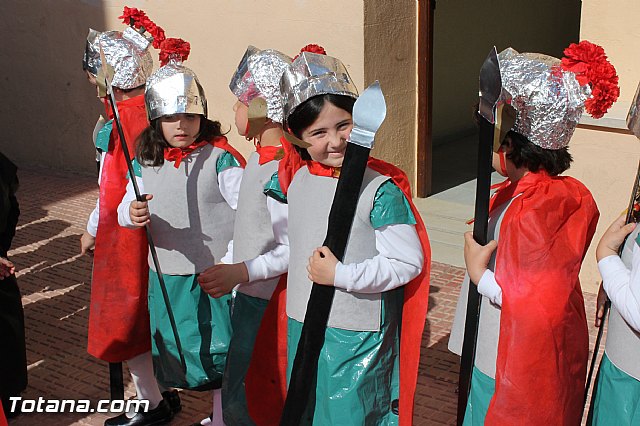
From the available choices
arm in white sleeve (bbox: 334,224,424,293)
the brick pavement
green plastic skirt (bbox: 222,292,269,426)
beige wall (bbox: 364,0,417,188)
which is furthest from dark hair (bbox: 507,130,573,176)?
beige wall (bbox: 364,0,417,188)

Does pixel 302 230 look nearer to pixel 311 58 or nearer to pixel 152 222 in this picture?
pixel 311 58

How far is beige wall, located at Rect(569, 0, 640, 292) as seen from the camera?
523 centimetres

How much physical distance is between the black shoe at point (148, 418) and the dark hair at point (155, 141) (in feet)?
3.95

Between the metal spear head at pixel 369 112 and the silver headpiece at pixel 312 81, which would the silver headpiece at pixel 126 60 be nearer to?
the silver headpiece at pixel 312 81

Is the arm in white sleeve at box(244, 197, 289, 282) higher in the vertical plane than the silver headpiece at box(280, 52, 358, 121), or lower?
lower

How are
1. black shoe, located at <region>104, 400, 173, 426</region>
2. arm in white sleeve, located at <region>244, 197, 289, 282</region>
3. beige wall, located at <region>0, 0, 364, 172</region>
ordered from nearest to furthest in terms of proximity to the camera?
arm in white sleeve, located at <region>244, 197, 289, 282</region> → black shoe, located at <region>104, 400, 173, 426</region> → beige wall, located at <region>0, 0, 364, 172</region>

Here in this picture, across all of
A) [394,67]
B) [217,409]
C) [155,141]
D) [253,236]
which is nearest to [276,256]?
[253,236]

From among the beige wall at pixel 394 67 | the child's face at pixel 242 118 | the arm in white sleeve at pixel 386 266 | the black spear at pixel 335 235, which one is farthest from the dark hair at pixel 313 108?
the beige wall at pixel 394 67

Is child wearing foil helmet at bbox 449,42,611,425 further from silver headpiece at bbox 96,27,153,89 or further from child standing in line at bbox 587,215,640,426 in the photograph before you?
silver headpiece at bbox 96,27,153,89

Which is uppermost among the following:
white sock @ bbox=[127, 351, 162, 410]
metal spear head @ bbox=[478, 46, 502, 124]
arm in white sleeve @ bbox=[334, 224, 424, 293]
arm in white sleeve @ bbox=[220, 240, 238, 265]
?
metal spear head @ bbox=[478, 46, 502, 124]

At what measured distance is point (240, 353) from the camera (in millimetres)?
3514

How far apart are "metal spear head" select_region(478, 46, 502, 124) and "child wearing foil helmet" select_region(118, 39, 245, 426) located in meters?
1.34

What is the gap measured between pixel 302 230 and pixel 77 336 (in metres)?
2.75

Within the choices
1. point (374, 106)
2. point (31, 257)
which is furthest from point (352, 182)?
point (31, 257)
